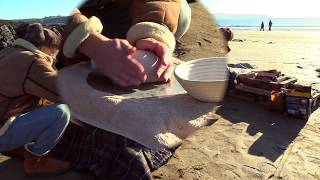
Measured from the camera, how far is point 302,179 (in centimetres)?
261

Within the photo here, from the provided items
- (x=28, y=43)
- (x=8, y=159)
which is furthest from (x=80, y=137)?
(x=8, y=159)

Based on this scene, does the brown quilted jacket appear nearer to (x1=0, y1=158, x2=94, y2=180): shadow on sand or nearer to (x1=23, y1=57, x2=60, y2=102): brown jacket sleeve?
(x1=23, y1=57, x2=60, y2=102): brown jacket sleeve

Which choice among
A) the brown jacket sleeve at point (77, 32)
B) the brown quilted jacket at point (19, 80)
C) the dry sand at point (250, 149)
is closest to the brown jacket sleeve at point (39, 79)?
the brown quilted jacket at point (19, 80)

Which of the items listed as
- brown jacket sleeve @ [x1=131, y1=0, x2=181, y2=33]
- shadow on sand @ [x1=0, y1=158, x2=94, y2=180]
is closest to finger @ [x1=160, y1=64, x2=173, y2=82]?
brown jacket sleeve @ [x1=131, y1=0, x2=181, y2=33]

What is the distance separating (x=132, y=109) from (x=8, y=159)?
1.94 metres

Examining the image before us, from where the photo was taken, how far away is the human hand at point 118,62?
0.83 m

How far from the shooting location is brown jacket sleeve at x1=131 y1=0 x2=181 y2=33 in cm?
97

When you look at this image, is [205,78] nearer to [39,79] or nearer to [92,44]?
[92,44]

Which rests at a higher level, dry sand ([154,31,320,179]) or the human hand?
the human hand

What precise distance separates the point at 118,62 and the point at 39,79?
1.35 meters

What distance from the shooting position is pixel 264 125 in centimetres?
365

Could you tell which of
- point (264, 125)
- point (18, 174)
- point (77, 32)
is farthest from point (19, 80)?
point (264, 125)

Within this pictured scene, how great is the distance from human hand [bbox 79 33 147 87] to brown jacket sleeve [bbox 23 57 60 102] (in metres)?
1.12

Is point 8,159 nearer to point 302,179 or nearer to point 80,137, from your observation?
point 80,137
